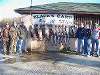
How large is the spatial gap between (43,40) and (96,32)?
3734mm

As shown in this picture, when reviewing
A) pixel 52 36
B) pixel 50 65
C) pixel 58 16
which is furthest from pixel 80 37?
pixel 50 65

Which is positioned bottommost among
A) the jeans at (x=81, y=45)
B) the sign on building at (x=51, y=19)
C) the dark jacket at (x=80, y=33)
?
the jeans at (x=81, y=45)

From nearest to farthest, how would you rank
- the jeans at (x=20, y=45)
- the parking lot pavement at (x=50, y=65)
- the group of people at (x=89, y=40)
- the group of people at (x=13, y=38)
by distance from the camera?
the parking lot pavement at (x=50, y=65) → the group of people at (x=89, y=40) → the group of people at (x=13, y=38) → the jeans at (x=20, y=45)

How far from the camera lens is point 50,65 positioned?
53.7 ft


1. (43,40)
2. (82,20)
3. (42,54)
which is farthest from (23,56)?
(82,20)

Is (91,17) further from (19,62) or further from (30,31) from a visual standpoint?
(19,62)

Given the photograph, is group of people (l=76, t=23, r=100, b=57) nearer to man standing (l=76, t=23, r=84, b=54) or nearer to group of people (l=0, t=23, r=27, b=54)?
man standing (l=76, t=23, r=84, b=54)

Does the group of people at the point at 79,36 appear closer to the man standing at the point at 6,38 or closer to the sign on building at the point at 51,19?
the sign on building at the point at 51,19

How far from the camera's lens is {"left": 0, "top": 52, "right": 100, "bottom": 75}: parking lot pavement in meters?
14.6

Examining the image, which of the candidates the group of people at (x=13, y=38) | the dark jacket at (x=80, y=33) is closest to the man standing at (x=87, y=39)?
the dark jacket at (x=80, y=33)

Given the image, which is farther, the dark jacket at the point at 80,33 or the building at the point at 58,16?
the building at the point at 58,16

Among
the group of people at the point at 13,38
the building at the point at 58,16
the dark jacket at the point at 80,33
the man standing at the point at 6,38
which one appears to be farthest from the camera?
the building at the point at 58,16

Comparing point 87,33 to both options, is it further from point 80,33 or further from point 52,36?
point 52,36

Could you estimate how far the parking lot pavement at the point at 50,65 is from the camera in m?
14.6
